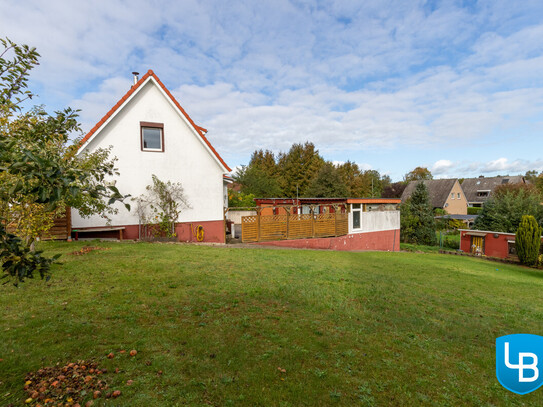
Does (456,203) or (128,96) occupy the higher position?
(128,96)

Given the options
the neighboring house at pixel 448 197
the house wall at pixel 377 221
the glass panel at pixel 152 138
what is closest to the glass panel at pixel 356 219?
the house wall at pixel 377 221

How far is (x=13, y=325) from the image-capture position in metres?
4.62

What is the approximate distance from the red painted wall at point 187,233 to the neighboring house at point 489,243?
80.9 feet

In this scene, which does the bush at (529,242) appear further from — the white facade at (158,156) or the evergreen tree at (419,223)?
the white facade at (158,156)

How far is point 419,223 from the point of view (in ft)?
107

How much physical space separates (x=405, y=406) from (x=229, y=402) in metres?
2.07

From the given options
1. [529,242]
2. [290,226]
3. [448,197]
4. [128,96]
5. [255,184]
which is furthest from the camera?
[448,197]

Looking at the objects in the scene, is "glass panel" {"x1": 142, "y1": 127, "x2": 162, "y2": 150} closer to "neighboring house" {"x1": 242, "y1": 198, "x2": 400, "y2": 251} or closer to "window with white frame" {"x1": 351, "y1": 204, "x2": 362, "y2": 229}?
"neighboring house" {"x1": 242, "y1": 198, "x2": 400, "y2": 251}

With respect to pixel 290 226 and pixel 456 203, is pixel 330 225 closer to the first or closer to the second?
pixel 290 226

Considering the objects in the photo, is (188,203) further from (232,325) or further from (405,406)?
(405,406)

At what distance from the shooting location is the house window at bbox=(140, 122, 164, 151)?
14.9 metres

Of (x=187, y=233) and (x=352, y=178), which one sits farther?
(x=352, y=178)

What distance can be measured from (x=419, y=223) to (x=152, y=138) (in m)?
29.8

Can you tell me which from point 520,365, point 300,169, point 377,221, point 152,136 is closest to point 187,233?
point 152,136
